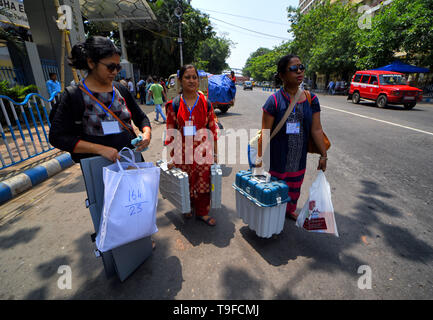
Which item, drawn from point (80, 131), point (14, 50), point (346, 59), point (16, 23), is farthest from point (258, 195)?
point (346, 59)

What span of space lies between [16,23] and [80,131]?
641 inches

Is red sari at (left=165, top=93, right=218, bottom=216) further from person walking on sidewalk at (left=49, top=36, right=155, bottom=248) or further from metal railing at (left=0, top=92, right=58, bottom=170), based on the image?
metal railing at (left=0, top=92, right=58, bottom=170)

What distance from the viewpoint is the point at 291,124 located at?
2182 mm

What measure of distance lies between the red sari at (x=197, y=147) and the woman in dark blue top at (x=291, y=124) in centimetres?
65

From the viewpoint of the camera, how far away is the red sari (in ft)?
7.96

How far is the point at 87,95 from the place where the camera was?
1.56 meters

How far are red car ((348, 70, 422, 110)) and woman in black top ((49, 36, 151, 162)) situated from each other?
14.3m

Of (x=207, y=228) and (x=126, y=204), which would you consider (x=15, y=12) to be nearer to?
(x=207, y=228)

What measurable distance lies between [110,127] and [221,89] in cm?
753

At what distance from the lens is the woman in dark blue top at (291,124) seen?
2121mm

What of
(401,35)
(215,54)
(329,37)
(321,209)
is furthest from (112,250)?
(215,54)
